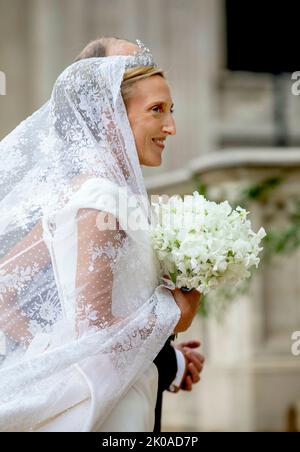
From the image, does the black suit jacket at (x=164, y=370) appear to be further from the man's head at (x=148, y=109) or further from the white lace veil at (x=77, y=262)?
the man's head at (x=148, y=109)

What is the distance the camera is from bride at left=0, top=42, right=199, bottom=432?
2.07 m

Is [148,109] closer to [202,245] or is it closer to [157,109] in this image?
[157,109]

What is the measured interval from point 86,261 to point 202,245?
0.26 metres

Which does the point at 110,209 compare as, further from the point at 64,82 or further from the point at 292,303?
the point at 292,303

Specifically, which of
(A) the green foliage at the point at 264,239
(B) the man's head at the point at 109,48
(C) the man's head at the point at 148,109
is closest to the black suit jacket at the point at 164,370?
(C) the man's head at the point at 148,109

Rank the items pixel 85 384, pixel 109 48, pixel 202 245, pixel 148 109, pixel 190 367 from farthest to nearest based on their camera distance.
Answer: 1. pixel 190 367
2. pixel 109 48
3. pixel 148 109
4. pixel 202 245
5. pixel 85 384

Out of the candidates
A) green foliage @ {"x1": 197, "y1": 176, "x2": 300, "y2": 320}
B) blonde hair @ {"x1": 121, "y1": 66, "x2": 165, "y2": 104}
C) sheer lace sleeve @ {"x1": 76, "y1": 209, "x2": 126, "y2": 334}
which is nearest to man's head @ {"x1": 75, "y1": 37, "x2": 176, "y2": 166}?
blonde hair @ {"x1": 121, "y1": 66, "x2": 165, "y2": 104}

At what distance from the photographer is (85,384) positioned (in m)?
2.06

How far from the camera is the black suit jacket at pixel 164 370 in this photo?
2.36 meters

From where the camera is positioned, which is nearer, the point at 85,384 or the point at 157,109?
the point at 85,384

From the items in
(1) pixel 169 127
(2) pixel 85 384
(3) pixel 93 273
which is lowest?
(2) pixel 85 384

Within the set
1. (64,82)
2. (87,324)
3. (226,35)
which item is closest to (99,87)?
(64,82)

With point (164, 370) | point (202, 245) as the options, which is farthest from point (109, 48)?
point (164, 370)

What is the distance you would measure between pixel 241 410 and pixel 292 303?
2.35ft
